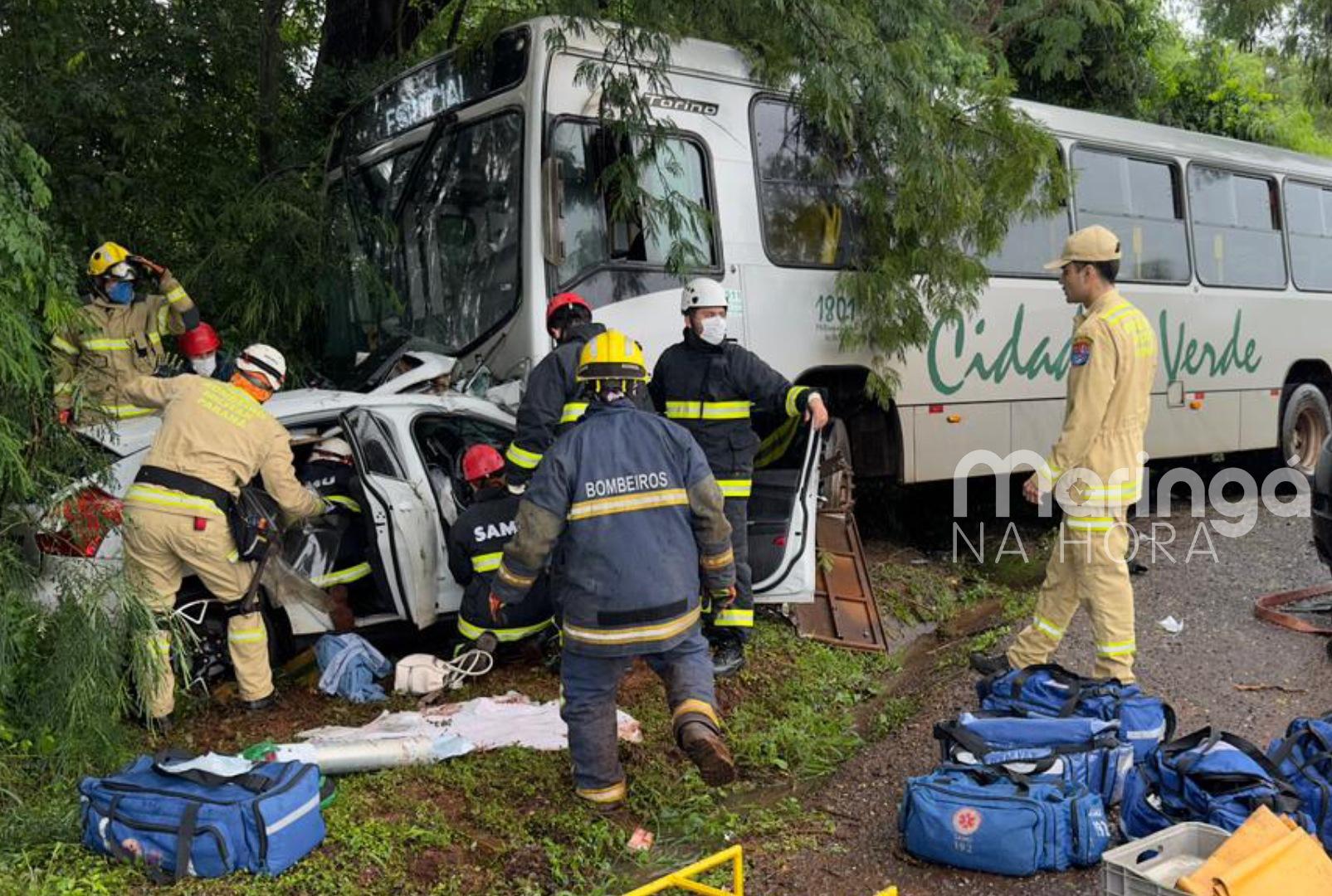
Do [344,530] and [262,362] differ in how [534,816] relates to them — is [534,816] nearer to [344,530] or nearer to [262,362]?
[344,530]

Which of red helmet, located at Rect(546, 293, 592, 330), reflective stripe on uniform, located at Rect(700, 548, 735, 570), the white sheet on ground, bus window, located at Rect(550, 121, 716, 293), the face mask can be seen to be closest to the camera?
reflective stripe on uniform, located at Rect(700, 548, 735, 570)

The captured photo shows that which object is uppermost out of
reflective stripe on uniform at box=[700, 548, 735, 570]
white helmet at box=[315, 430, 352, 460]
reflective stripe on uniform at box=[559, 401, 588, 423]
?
reflective stripe on uniform at box=[559, 401, 588, 423]

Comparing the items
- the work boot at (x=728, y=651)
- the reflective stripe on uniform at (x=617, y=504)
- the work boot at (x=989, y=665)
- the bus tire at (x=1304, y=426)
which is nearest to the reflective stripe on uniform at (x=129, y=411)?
the reflective stripe on uniform at (x=617, y=504)

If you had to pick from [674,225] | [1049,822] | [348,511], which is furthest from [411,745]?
[674,225]

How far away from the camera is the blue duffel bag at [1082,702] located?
4.50m

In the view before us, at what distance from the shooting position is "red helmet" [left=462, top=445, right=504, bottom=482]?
5.86 m

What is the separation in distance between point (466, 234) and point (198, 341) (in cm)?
166

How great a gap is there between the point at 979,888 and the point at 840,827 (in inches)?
25.2

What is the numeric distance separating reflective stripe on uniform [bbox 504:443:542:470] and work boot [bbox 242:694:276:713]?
149 cm

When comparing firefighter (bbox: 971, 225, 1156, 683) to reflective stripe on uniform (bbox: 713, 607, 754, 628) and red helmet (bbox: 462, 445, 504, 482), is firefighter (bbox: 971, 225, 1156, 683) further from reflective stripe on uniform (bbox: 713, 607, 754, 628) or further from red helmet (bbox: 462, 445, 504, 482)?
red helmet (bbox: 462, 445, 504, 482)

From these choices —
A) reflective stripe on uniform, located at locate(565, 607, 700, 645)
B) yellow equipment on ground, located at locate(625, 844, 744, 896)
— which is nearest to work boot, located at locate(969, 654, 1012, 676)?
reflective stripe on uniform, located at locate(565, 607, 700, 645)

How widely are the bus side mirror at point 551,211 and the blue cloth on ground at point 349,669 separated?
2.18 m

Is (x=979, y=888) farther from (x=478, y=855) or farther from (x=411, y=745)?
(x=411, y=745)

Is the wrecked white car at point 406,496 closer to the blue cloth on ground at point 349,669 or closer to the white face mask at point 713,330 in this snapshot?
the blue cloth on ground at point 349,669
